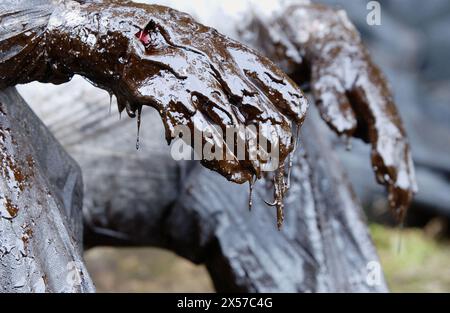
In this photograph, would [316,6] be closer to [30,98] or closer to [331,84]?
[331,84]

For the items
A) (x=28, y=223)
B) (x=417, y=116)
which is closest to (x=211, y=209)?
(x=28, y=223)

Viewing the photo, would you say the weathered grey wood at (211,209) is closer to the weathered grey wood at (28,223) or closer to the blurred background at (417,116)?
the weathered grey wood at (28,223)

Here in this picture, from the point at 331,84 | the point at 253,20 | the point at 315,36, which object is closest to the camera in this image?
the point at 331,84

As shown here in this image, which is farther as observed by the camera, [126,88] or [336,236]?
[336,236]

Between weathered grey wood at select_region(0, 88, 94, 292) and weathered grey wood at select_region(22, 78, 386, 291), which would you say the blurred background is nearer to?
weathered grey wood at select_region(22, 78, 386, 291)

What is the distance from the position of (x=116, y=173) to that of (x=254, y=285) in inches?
15.2

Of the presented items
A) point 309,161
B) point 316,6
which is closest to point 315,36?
point 316,6

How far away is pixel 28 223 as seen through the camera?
1.05 meters

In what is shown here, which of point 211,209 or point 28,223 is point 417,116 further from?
point 28,223

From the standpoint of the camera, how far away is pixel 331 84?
1.49 meters

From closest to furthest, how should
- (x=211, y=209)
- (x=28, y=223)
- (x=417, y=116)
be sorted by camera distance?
(x=28, y=223) → (x=211, y=209) → (x=417, y=116)

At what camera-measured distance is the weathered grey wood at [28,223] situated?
103 cm

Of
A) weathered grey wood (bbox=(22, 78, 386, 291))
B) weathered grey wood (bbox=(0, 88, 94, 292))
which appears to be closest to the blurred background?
weathered grey wood (bbox=(22, 78, 386, 291))

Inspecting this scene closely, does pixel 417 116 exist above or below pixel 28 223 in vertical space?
below
